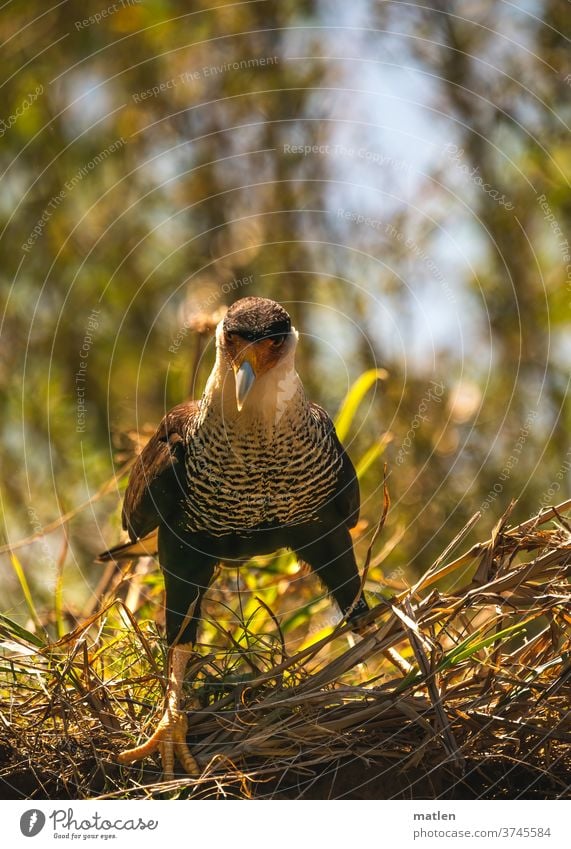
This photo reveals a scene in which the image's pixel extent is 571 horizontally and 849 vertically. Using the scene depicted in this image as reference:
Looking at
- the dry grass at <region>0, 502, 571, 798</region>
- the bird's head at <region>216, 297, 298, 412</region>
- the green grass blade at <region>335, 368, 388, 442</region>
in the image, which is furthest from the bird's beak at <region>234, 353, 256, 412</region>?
the green grass blade at <region>335, 368, 388, 442</region>

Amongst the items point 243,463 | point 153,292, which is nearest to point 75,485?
point 153,292

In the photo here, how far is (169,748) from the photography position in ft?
7.69

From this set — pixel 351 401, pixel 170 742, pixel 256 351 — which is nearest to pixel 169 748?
pixel 170 742

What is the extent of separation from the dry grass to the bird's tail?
0.87m

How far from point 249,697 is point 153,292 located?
3007 mm

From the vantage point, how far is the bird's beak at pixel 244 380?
2520mm

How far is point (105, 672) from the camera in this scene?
2.78 metres

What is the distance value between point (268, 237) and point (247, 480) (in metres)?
2.63

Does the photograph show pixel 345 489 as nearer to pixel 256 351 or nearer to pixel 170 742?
pixel 256 351

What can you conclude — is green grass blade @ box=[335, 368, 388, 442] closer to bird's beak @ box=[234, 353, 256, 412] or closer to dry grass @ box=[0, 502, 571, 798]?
bird's beak @ box=[234, 353, 256, 412]

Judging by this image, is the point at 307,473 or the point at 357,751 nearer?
the point at 357,751

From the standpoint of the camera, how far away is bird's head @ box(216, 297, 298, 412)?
255 centimetres

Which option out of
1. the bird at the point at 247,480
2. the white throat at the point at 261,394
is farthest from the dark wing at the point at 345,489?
the white throat at the point at 261,394

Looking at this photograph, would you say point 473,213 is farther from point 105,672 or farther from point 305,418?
point 105,672
